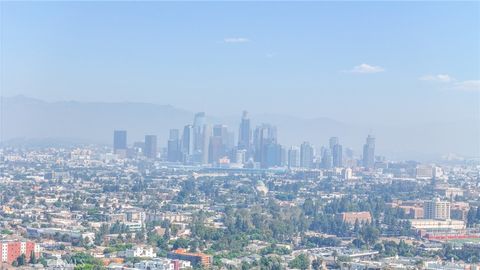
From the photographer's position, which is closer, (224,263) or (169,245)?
(224,263)

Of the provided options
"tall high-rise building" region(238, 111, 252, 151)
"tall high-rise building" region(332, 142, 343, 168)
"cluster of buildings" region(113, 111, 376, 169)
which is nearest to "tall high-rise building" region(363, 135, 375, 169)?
"cluster of buildings" region(113, 111, 376, 169)

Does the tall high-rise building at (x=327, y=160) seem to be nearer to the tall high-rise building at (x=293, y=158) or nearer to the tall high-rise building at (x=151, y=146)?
the tall high-rise building at (x=293, y=158)

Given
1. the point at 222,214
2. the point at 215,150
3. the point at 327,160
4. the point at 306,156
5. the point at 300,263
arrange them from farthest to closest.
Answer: the point at 215,150
the point at 306,156
the point at 327,160
the point at 222,214
the point at 300,263

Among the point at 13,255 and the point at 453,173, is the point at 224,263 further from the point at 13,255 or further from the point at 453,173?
the point at 453,173

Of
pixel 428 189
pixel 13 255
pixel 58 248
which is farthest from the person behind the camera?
pixel 428 189

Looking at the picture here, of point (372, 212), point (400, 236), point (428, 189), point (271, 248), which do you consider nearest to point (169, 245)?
point (271, 248)

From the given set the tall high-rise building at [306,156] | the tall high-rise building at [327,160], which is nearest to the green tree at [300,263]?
the tall high-rise building at [327,160]

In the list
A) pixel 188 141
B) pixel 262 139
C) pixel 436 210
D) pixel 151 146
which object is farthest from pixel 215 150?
pixel 436 210

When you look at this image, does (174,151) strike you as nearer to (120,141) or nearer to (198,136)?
(198,136)

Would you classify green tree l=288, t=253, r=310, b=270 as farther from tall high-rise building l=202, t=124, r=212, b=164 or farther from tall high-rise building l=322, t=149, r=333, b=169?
tall high-rise building l=202, t=124, r=212, b=164
